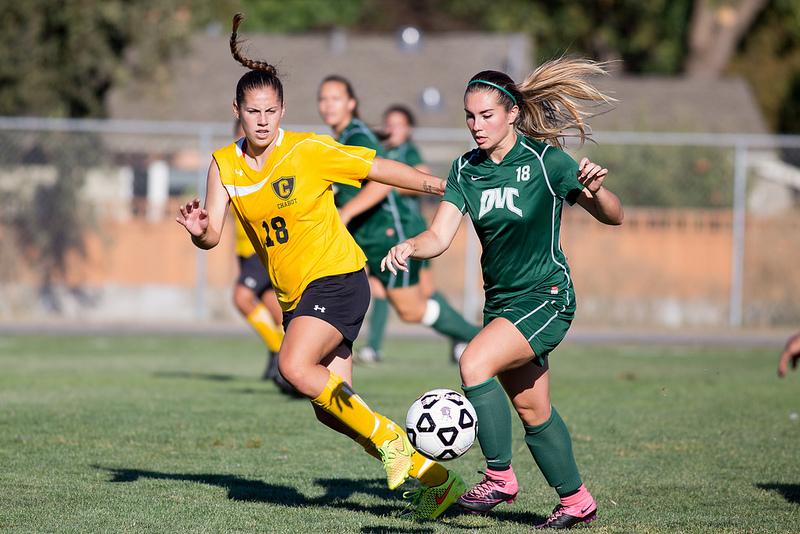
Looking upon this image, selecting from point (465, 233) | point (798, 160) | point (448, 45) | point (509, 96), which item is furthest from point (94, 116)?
point (509, 96)

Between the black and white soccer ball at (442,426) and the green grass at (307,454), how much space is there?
1.24 feet

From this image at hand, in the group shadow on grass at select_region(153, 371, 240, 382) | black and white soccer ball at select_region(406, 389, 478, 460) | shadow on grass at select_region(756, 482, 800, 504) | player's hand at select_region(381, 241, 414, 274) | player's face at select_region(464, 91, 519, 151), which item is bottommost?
shadow on grass at select_region(153, 371, 240, 382)

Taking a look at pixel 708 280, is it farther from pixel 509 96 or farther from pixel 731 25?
pixel 731 25

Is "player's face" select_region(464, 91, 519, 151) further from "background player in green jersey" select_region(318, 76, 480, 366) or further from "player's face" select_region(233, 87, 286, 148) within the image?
"background player in green jersey" select_region(318, 76, 480, 366)

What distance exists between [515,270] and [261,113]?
1.43 m

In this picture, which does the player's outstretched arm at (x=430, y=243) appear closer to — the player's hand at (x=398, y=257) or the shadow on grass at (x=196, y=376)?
the player's hand at (x=398, y=257)

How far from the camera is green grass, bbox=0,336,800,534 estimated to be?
17.9 ft

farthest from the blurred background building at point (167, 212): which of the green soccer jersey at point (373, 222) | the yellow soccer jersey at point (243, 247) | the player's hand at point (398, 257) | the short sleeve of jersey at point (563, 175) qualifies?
the player's hand at point (398, 257)

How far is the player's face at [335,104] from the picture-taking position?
9250 millimetres

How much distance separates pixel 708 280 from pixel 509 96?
13.9 m

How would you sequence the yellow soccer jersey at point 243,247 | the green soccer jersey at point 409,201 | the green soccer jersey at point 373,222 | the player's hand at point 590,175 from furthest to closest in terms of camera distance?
the green soccer jersey at point 409,201 → the green soccer jersey at point 373,222 → the yellow soccer jersey at point 243,247 → the player's hand at point 590,175

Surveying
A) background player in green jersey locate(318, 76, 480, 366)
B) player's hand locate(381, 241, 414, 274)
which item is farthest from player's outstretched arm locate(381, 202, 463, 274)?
background player in green jersey locate(318, 76, 480, 366)

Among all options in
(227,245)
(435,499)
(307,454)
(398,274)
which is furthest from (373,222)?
(227,245)

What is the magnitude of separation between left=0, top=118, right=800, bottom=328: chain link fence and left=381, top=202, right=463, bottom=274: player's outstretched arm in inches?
483
